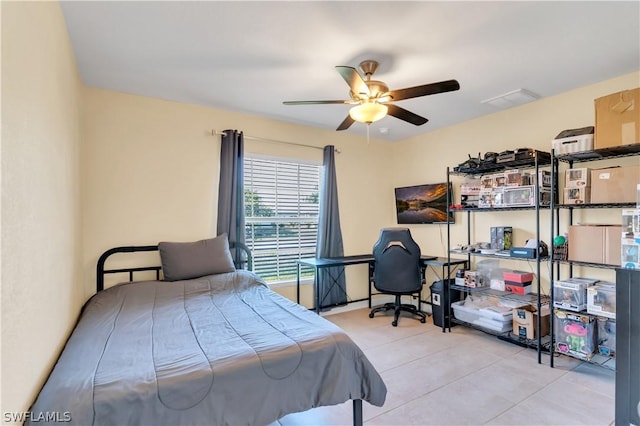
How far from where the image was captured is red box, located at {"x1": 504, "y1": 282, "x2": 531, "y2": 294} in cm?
305

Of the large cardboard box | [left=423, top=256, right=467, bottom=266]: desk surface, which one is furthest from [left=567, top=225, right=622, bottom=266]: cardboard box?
[left=423, top=256, right=467, bottom=266]: desk surface

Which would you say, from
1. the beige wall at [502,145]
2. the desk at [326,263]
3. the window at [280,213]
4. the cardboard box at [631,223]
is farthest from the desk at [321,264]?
the cardboard box at [631,223]

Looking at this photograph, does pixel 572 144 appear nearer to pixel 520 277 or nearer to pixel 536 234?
pixel 536 234

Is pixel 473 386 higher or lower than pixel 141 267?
lower

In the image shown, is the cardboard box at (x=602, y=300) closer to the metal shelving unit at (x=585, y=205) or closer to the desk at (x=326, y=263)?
the metal shelving unit at (x=585, y=205)

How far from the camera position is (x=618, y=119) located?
91.0 inches

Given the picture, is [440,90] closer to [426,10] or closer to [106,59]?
[426,10]

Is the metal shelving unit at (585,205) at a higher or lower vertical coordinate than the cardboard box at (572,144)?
lower

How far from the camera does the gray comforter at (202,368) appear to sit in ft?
3.83

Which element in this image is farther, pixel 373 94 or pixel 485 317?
pixel 485 317

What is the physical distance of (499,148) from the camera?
11.5 ft

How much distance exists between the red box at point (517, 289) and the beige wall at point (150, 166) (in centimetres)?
278

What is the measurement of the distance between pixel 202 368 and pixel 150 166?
2398mm

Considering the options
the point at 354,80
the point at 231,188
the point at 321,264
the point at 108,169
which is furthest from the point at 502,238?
the point at 108,169
